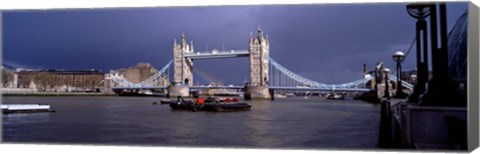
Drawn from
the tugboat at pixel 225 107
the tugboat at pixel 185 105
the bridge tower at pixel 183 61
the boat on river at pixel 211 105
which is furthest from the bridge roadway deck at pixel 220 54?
the tugboat at pixel 185 105

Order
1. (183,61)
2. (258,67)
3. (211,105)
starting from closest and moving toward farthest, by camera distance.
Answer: (183,61)
(258,67)
(211,105)

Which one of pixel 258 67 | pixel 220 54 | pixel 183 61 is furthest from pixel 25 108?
pixel 220 54

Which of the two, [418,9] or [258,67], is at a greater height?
[418,9]

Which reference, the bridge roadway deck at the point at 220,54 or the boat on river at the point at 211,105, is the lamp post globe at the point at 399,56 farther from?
the boat on river at the point at 211,105

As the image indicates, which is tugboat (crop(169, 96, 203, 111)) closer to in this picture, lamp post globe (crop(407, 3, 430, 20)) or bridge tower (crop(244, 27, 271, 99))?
bridge tower (crop(244, 27, 271, 99))

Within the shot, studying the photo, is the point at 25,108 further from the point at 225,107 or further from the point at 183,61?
the point at 225,107

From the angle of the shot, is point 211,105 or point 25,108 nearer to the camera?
point 25,108

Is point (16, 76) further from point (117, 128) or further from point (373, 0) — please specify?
point (373, 0)

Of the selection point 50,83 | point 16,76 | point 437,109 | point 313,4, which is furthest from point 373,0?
point 50,83

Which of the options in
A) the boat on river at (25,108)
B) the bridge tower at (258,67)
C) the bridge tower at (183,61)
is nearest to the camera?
the bridge tower at (258,67)
